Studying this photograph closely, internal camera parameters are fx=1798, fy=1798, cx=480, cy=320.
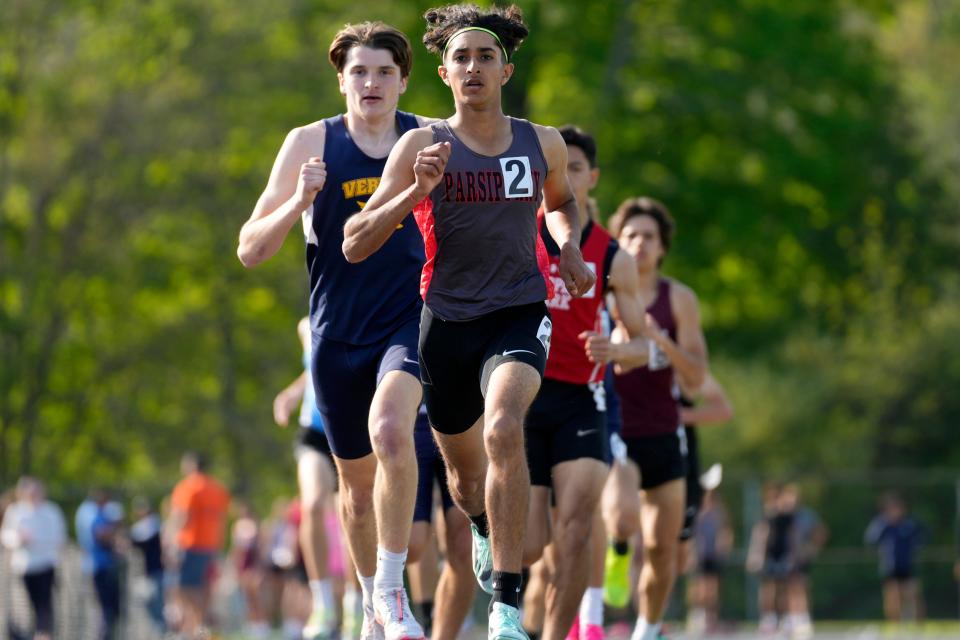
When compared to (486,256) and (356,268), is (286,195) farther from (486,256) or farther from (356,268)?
(486,256)

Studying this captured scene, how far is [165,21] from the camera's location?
33.7m

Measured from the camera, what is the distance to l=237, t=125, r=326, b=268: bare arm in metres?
7.97

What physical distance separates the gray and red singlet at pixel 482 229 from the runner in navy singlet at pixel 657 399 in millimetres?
3383

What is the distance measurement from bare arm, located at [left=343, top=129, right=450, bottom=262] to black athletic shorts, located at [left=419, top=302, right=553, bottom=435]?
49 centimetres

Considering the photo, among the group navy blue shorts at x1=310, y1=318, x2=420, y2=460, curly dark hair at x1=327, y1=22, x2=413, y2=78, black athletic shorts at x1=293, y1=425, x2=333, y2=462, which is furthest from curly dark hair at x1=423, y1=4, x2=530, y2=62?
black athletic shorts at x1=293, y1=425, x2=333, y2=462

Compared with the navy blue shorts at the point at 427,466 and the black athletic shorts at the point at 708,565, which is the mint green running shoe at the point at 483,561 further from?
the black athletic shorts at the point at 708,565

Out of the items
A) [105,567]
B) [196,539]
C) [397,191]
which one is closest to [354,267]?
[397,191]

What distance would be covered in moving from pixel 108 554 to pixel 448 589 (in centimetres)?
1330

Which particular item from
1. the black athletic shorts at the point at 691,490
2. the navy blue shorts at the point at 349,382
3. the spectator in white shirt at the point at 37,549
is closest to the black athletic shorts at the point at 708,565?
the spectator in white shirt at the point at 37,549

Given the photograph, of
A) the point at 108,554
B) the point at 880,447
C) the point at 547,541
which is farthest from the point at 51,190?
the point at 547,541

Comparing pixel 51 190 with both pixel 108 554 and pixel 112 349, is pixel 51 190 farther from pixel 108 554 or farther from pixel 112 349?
pixel 108 554

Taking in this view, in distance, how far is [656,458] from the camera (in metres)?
11.4

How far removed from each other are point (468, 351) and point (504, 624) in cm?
121

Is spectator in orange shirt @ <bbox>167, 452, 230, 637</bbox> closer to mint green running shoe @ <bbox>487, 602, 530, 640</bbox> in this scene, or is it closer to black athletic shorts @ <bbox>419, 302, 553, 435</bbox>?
black athletic shorts @ <bbox>419, 302, 553, 435</bbox>
